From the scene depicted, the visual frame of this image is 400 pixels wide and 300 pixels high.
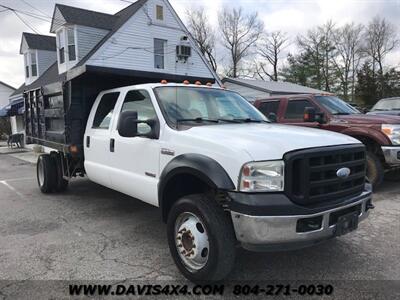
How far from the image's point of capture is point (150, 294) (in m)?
3.39

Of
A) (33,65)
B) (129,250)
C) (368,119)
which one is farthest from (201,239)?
(33,65)

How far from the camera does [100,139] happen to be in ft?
18.0

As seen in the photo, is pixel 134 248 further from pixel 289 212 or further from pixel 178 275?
pixel 289 212

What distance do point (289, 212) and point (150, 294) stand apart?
1.42 meters

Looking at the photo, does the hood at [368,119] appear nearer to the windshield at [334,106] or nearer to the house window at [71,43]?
the windshield at [334,106]

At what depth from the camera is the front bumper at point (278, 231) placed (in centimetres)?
305

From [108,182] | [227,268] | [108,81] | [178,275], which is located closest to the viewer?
[227,268]

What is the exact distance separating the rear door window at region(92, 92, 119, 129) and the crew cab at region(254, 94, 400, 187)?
232 centimetres

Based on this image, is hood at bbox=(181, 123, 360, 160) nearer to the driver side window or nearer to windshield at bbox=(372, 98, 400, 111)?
the driver side window

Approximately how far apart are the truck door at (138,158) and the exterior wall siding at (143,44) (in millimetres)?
13242

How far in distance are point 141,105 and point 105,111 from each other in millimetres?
1148

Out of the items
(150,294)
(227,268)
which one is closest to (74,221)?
(150,294)

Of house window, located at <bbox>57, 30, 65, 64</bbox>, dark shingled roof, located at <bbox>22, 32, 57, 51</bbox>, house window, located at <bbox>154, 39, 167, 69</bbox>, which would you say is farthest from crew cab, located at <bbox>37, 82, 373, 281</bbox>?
dark shingled roof, located at <bbox>22, 32, 57, 51</bbox>

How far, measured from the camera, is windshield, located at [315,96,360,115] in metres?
7.88
